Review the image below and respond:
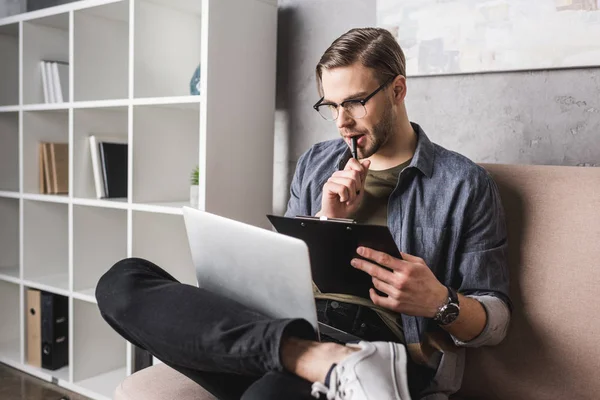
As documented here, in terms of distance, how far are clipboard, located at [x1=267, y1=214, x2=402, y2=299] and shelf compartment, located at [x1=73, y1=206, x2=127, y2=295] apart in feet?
4.37

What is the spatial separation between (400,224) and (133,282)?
627 millimetres

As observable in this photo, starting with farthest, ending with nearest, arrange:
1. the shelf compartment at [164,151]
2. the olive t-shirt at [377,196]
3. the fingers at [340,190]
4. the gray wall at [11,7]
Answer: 1. the gray wall at [11,7]
2. the shelf compartment at [164,151]
3. the olive t-shirt at [377,196]
4. the fingers at [340,190]

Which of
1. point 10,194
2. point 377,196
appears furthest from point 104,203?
point 377,196

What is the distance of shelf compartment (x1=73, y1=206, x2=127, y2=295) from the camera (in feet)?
7.51

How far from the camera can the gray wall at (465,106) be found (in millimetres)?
1597

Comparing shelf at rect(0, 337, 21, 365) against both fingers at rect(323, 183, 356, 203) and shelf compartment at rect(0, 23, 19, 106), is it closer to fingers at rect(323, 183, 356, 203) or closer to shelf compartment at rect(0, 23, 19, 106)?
shelf compartment at rect(0, 23, 19, 106)

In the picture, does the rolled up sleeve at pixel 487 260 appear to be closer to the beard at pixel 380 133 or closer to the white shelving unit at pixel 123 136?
the beard at pixel 380 133

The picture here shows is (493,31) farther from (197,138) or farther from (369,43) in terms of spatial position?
(197,138)

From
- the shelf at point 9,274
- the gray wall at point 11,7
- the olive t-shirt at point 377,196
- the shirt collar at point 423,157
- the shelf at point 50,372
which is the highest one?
the gray wall at point 11,7

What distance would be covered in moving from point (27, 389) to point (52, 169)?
894 millimetres

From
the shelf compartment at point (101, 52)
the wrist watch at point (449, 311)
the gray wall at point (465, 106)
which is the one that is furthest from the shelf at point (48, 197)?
the wrist watch at point (449, 311)

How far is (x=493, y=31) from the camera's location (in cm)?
169

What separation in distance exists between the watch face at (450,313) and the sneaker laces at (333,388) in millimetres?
361

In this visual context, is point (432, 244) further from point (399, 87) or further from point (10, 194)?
point (10, 194)
